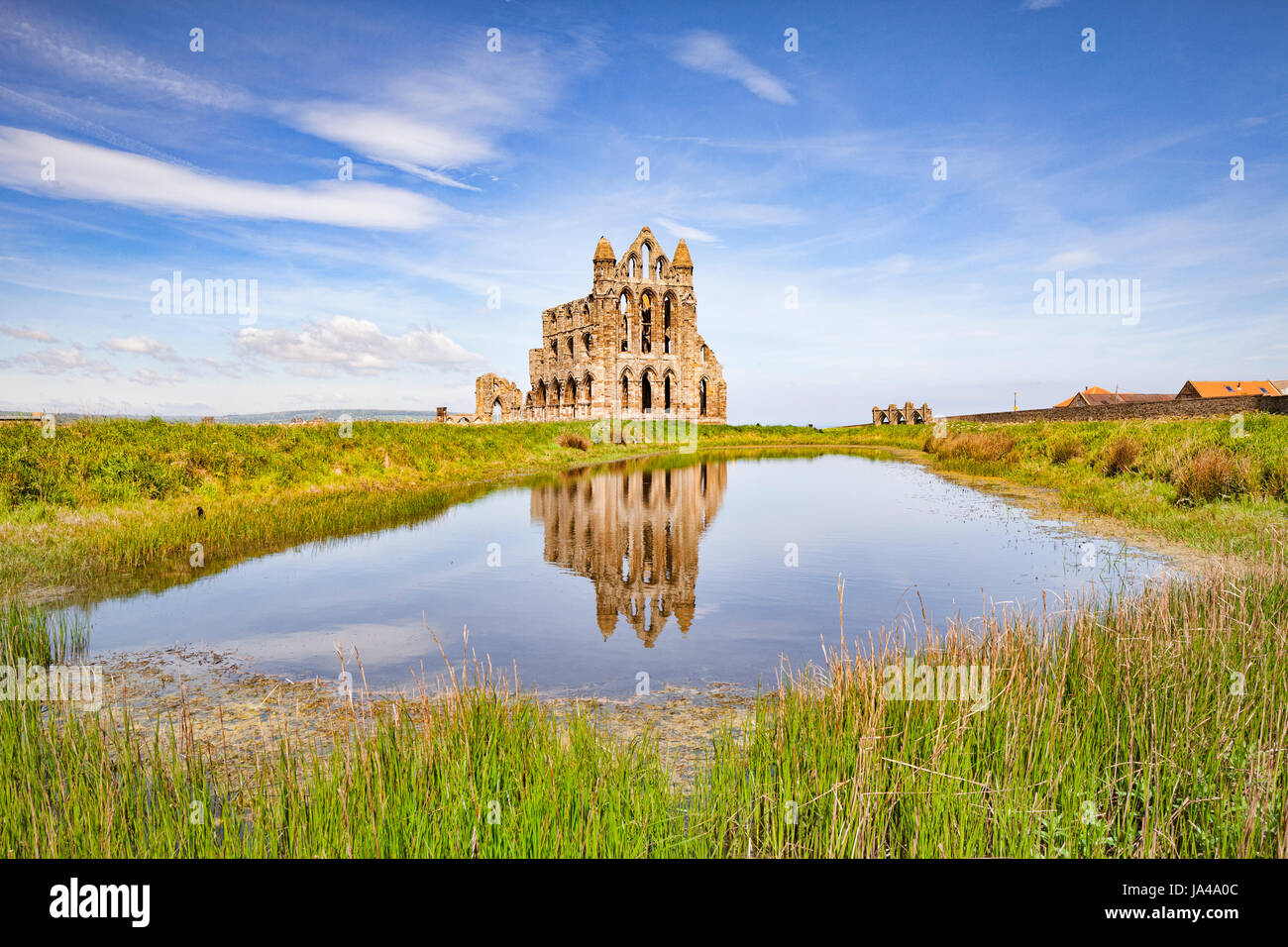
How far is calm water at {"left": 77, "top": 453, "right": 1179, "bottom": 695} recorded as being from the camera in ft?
28.0

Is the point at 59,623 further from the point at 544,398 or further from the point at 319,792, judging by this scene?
the point at 544,398

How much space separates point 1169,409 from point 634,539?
40.0 meters

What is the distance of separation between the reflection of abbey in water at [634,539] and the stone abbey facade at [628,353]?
1742 inches

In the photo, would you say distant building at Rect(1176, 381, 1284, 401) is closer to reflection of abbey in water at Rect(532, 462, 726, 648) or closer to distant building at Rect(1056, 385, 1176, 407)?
distant building at Rect(1056, 385, 1176, 407)

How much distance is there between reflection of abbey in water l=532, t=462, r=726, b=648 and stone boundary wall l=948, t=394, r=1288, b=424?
1033 inches

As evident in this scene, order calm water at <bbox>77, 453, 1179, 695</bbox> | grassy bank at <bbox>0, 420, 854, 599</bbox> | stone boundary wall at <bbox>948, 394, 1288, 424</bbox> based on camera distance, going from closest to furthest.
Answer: calm water at <bbox>77, 453, 1179, 695</bbox>, grassy bank at <bbox>0, 420, 854, 599</bbox>, stone boundary wall at <bbox>948, 394, 1288, 424</bbox>

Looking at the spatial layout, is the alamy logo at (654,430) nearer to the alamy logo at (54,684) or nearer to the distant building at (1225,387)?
the alamy logo at (54,684)

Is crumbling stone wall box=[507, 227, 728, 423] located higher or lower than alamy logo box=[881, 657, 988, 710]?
higher

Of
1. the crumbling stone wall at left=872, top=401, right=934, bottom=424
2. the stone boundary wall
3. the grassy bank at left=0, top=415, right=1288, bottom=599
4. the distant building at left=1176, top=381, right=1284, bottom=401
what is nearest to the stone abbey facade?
the crumbling stone wall at left=872, top=401, right=934, bottom=424

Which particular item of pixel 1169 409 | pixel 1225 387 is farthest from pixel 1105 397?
pixel 1169 409

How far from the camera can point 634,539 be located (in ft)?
56.0

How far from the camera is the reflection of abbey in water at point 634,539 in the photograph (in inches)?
431
